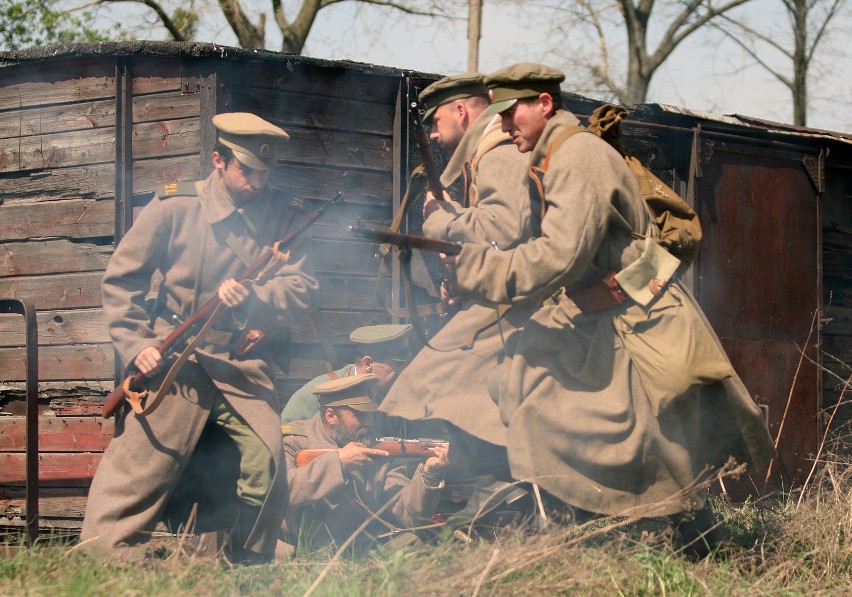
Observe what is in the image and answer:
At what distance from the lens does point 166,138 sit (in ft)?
22.9

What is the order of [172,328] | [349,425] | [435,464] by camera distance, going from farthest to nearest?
[349,425], [435,464], [172,328]

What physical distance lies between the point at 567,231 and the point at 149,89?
13.0ft

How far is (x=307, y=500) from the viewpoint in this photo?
5.83 metres

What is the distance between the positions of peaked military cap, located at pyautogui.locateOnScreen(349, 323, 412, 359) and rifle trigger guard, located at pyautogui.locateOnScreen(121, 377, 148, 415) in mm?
2263

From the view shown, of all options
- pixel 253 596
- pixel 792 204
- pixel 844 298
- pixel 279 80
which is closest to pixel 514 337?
pixel 253 596

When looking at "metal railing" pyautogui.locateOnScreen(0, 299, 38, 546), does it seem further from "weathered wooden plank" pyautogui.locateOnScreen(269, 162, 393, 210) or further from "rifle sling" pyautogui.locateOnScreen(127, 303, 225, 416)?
"weathered wooden plank" pyautogui.locateOnScreen(269, 162, 393, 210)

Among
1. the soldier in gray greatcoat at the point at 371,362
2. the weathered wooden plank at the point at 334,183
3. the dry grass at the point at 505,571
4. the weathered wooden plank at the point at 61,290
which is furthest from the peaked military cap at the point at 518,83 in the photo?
the weathered wooden plank at the point at 61,290

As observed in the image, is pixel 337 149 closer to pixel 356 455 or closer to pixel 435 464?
pixel 356 455

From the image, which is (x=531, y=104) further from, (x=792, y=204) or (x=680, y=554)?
(x=792, y=204)

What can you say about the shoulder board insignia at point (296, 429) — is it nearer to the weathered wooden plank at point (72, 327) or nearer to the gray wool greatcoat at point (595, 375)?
the weathered wooden plank at point (72, 327)

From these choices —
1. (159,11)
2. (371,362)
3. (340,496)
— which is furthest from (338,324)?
(159,11)

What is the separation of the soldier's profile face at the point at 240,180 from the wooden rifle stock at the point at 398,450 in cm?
165

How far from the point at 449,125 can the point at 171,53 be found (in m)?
2.52

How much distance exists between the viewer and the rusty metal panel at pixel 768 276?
341 inches
